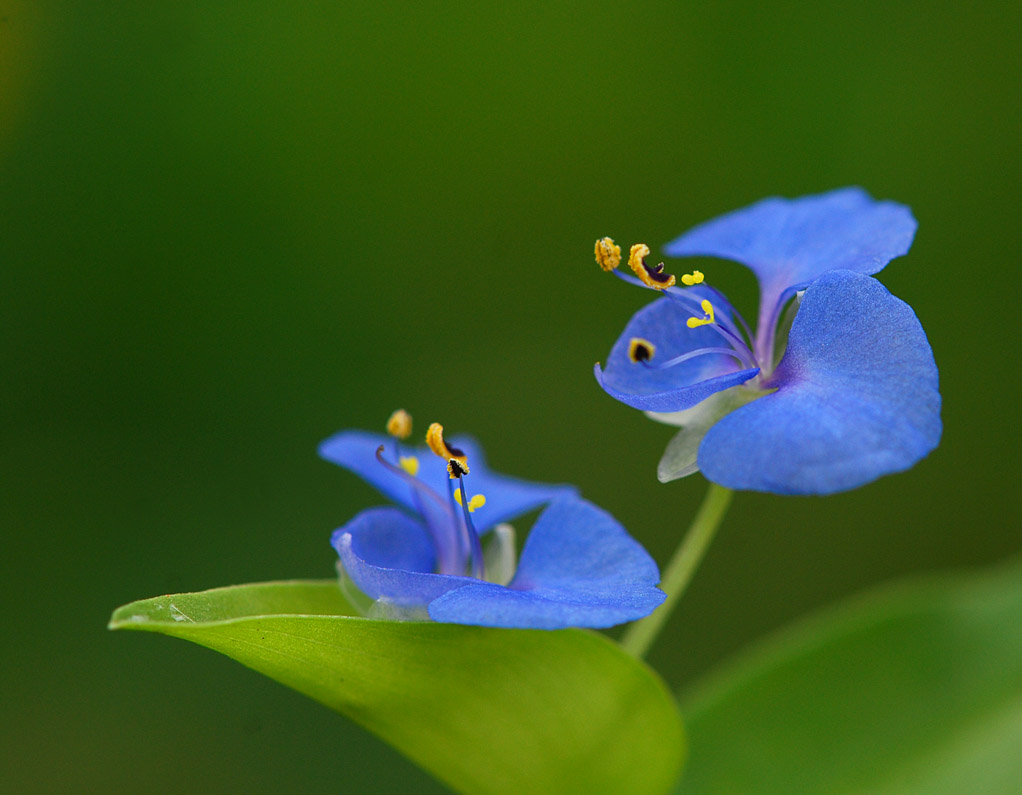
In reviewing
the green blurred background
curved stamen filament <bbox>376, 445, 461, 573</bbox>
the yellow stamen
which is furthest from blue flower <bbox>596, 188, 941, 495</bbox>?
the green blurred background

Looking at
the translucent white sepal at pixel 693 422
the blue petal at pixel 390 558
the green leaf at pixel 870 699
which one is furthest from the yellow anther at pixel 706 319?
the green leaf at pixel 870 699

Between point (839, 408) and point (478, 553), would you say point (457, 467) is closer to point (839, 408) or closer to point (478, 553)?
point (478, 553)

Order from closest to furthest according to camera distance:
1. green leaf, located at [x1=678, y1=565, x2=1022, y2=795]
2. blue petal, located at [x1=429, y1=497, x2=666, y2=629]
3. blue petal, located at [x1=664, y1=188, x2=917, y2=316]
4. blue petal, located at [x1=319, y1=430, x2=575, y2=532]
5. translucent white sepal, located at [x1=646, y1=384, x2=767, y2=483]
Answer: blue petal, located at [x1=429, y1=497, x2=666, y2=629] → translucent white sepal, located at [x1=646, y1=384, x2=767, y2=483] → blue petal, located at [x1=664, y1=188, x2=917, y2=316] → blue petal, located at [x1=319, y1=430, x2=575, y2=532] → green leaf, located at [x1=678, y1=565, x2=1022, y2=795]

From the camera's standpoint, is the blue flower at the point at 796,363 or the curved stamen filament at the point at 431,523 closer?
the blue flower at the point at 796,363

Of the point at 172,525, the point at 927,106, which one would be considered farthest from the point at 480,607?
the point at 927,106

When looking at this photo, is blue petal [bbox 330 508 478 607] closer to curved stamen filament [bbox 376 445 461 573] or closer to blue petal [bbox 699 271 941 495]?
curved stamen filament [bbox 376 445 461 573]

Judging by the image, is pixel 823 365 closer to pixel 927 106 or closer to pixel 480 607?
pixel 480 607

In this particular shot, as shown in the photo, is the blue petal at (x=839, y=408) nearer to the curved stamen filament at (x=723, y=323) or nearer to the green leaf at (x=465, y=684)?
the curved stamen filament at (x=723, y=323)
